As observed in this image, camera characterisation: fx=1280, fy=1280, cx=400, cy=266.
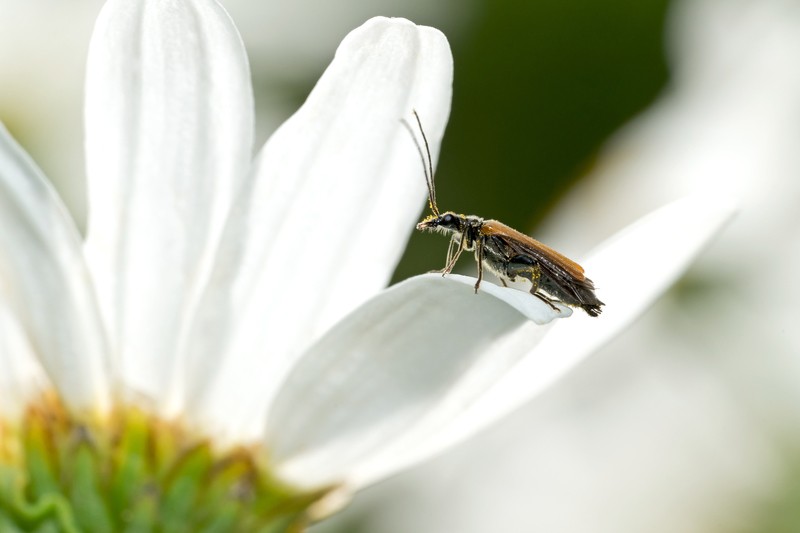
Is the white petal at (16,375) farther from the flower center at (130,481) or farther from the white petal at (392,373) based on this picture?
the white petal at (392,373)

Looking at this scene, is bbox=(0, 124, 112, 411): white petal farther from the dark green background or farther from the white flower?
the dark green background

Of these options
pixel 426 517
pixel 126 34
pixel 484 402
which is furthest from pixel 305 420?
pixel 426 517

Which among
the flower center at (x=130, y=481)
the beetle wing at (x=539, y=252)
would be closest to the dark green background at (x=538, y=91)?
the beetle wing at (x=539, y=252)

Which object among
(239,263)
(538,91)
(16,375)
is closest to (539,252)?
(239,263)

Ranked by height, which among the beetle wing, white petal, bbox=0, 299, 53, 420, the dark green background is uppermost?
the dark green background

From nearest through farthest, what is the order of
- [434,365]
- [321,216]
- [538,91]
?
[434,365] < [321,216] < [538,91]

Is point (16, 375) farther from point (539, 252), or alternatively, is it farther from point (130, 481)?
point (539, 252)

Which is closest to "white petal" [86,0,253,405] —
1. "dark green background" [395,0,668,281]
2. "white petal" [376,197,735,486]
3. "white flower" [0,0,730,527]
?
"white flower" [0,0,730,527]

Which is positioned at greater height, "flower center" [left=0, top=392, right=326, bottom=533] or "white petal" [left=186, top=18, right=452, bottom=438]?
"white petal" [left=186, top=18, right=452, bottom=438]
